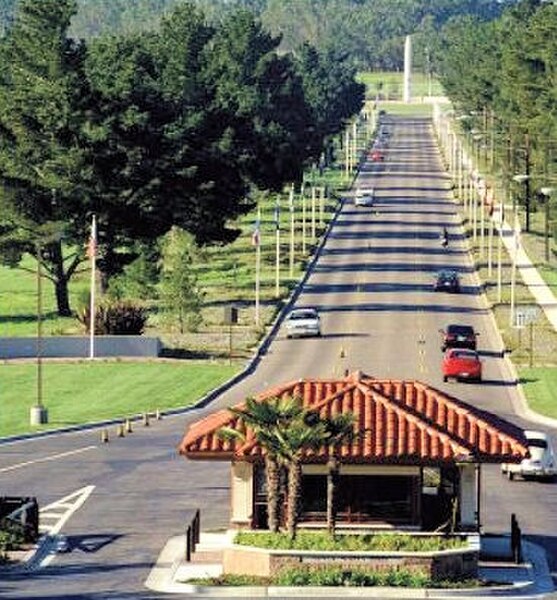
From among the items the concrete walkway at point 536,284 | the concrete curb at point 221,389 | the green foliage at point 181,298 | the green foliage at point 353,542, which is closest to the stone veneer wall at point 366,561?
the green foliage at point 353,542

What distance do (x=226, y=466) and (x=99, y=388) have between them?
25.4 meters

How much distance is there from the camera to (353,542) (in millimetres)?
51906

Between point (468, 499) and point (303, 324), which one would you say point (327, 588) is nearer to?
point (468, 499)

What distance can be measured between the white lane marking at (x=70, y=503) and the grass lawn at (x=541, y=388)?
28.1m

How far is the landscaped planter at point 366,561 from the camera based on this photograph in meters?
51.2

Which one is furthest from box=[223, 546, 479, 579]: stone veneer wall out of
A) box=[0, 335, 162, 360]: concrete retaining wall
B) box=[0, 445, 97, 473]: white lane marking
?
box=[0, 335, 162, 360]: concrete retaining wall

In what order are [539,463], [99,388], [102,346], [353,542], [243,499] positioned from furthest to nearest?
[102,346], [99,388], [539,463], [243,499], [353,542]

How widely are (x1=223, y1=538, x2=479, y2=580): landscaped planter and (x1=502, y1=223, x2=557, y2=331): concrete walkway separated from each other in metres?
71.4

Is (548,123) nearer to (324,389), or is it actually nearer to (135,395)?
(135,395)

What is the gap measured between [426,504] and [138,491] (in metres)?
15.5

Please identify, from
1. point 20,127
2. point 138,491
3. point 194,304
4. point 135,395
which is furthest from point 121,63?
point 138,491

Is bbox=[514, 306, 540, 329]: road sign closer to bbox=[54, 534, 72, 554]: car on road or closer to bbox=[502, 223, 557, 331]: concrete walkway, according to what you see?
bbox=[502, 223, 557, 331]: concrete walkway

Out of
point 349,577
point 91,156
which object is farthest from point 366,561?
point 91,156

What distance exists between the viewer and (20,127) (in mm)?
133750
